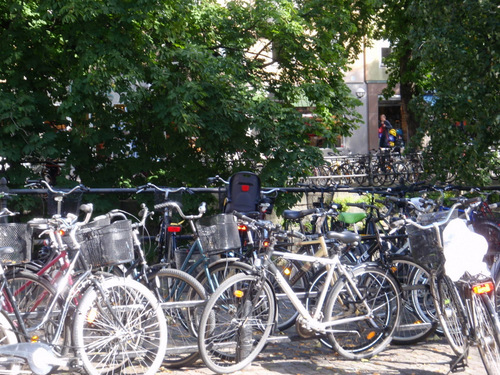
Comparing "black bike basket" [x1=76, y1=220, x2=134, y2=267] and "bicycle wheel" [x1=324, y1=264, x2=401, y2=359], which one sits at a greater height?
"black bike basket" [x1=76, y1=220, x2=134, y2=267]

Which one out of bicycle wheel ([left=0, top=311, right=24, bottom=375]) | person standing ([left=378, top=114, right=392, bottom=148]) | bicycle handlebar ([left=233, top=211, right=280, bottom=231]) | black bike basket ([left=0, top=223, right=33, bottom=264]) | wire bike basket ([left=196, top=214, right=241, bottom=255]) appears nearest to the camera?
bicycle wheel ([left=0, top=311, right=24, bottom=375])

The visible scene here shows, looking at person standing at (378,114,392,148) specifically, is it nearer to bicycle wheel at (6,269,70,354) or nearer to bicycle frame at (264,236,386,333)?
bicycle frame at (264,236,386,333)

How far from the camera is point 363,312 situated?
18.6ft

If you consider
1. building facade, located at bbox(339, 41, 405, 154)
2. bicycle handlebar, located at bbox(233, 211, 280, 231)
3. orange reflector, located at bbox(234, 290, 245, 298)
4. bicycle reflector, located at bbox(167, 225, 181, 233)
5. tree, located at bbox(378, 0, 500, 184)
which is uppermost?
building facade, located at bbox(339, 41, 405, 154)

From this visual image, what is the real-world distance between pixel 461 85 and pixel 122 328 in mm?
5833

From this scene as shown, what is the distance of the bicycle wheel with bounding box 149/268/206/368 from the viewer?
5.31 meters

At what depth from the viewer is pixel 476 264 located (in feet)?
15.9

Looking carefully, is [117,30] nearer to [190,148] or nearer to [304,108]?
[190,148]

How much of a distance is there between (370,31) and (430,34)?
464 inches

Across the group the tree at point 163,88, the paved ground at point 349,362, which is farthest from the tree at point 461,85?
the paved ground at point 349,362

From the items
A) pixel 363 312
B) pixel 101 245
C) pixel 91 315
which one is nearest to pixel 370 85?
pixel 363 312

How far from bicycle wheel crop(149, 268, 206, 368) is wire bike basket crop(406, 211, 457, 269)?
1.68 m

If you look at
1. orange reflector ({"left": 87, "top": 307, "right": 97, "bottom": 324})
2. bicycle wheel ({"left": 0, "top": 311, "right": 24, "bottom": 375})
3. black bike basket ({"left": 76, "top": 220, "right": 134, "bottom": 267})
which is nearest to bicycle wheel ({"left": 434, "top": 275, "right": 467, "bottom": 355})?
black bike basket ({"left": 76, "top": 220, "right": 134, "bottom": 267})

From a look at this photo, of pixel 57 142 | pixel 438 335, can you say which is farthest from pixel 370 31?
pixel 438 335
